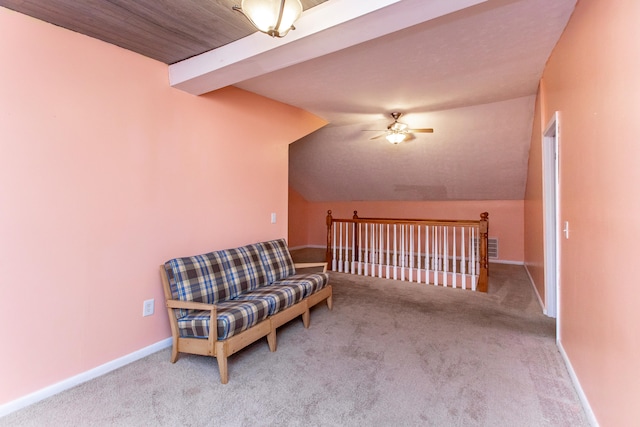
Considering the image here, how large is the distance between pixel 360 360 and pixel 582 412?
1.33 m

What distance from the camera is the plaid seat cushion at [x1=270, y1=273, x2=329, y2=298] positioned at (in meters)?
2.98

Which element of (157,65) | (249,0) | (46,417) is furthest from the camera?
(157,65)

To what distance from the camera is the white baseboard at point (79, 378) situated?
1.80 metres

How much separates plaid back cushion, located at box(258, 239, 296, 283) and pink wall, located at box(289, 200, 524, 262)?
4.44 metres

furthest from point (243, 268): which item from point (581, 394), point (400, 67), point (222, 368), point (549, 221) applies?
point (549, 221)

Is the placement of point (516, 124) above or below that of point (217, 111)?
above

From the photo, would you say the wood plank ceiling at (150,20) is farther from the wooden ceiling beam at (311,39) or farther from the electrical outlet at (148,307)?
the electrical outlet at (148,307)

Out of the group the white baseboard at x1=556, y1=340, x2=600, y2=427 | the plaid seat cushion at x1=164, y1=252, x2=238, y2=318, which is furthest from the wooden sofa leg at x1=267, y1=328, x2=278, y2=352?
the white baseboard at x1=556, y1=340, x2=600, y2=427

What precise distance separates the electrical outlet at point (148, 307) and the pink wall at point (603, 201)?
291cm

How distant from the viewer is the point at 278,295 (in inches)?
102

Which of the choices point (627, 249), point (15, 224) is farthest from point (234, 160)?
point (627, 249)

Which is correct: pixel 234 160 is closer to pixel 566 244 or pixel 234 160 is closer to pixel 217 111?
pixel 217 111

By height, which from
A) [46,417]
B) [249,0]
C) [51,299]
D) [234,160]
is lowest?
[46,417]

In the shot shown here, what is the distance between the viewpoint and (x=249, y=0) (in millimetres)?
1479
